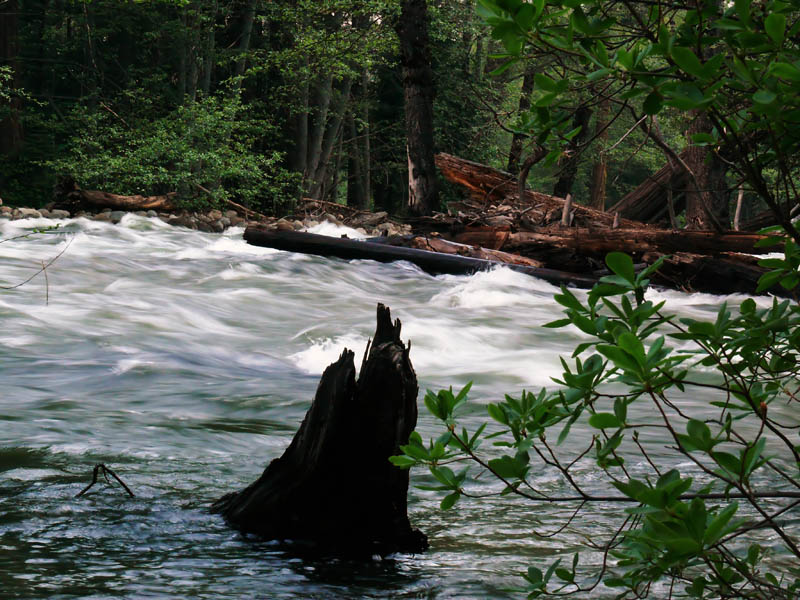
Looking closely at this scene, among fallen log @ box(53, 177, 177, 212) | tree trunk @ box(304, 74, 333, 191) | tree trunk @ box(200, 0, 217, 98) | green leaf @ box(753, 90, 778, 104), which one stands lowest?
fallen log @ box(53, 177, 177, 212)

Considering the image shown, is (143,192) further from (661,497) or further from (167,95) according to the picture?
(661,497)

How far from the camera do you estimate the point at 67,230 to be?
15680mm

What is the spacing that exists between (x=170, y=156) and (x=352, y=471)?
18.6m

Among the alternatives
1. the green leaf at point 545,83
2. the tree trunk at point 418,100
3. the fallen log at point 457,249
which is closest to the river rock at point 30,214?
the tree trunk at point 418,100

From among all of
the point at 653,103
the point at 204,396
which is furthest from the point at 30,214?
the point at 653,103

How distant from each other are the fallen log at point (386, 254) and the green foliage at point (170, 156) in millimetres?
6230

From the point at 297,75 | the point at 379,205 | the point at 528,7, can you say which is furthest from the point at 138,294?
the point at 379,205

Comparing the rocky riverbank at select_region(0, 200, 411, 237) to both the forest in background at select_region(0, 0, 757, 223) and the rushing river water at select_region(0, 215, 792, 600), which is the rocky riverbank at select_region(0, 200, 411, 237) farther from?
the rushing river water at select_region(0, 215, 792, 600)

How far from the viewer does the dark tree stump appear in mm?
3170

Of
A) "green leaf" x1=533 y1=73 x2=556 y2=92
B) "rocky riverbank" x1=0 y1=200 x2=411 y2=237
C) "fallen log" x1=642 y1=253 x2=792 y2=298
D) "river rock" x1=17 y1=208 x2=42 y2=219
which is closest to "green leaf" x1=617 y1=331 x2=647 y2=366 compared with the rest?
"green leaf" x1=533 y1=73 x2=556 y2=92

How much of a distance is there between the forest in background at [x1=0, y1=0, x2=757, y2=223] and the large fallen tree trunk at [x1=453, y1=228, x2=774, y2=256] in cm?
694

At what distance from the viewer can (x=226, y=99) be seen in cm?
2212

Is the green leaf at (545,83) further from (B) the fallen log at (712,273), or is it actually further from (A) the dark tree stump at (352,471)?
(B) the fallen log at (712,273)

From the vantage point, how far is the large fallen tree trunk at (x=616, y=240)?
39.0ft
